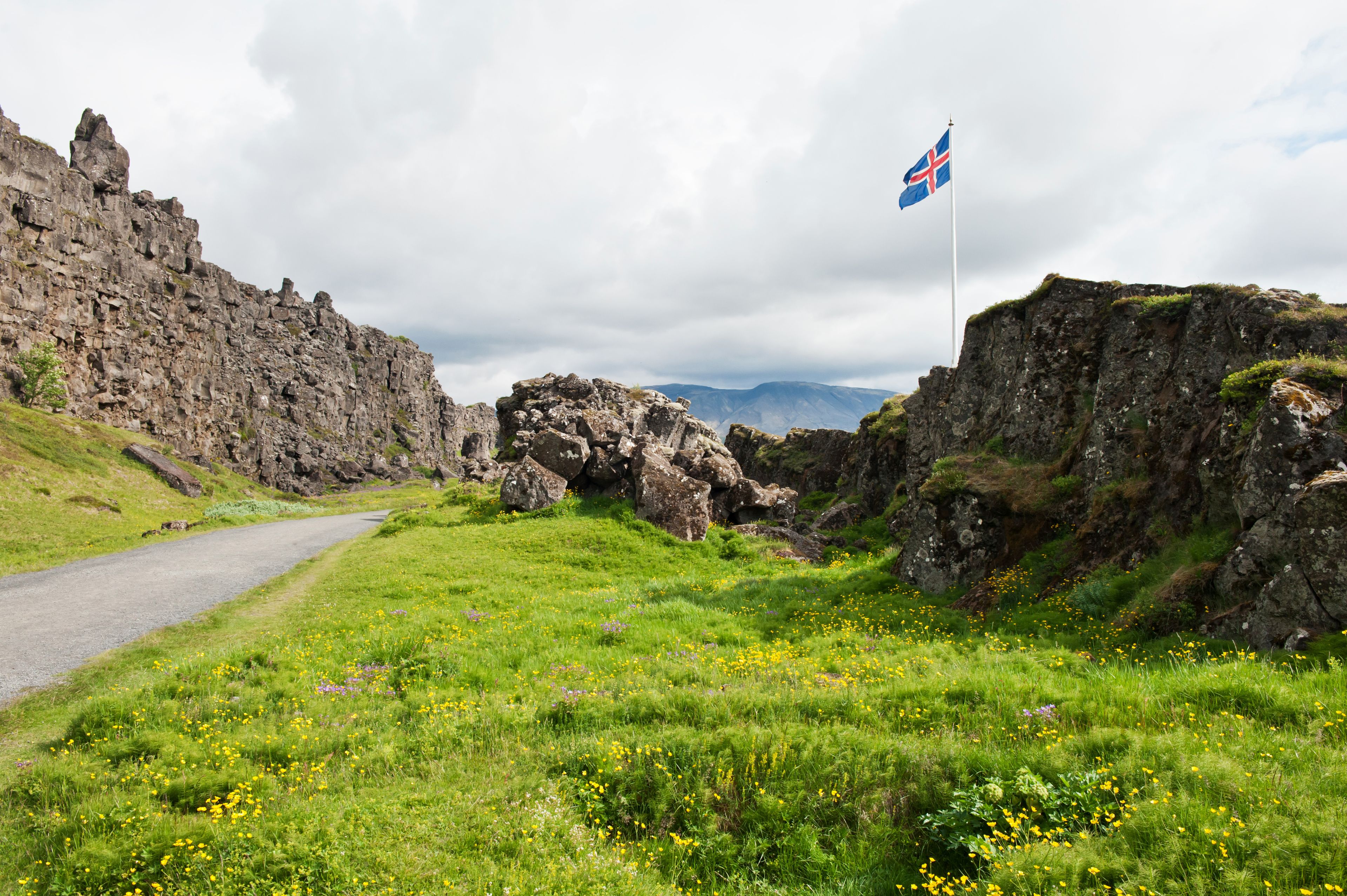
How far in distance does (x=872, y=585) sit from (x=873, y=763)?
12210 mm

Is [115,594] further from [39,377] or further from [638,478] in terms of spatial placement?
[39,377]

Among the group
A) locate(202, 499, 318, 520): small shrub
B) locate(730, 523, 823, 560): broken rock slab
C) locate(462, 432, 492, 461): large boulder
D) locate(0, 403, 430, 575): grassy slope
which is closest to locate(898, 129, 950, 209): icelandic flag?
locate(730, 523, 823, 560): broken rock slab

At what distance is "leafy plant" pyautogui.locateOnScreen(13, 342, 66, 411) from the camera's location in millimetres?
62812

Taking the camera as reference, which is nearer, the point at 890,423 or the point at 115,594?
the point at 115,594

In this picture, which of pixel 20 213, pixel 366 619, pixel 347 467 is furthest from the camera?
pixel 347 467

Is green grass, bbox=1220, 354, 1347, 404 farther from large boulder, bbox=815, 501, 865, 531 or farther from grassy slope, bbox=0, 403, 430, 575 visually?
grassy slope, bbox=0, 403, 430, 575

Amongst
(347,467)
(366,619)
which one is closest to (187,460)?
(347,467)

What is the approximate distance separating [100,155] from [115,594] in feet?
311

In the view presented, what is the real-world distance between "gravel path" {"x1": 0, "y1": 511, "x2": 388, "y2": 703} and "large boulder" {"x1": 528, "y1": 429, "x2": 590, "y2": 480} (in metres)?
12.2

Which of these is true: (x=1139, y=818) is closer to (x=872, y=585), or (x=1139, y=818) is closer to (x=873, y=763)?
(x=873, y=763)

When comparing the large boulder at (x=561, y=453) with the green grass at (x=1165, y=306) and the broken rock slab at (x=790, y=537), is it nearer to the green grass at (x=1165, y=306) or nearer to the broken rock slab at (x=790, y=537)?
the broken rock slab at (x=790, y=537)

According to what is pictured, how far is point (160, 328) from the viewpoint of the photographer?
8300 centimetres

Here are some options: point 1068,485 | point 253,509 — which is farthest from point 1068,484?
point 253,509

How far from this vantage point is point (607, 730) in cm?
984
